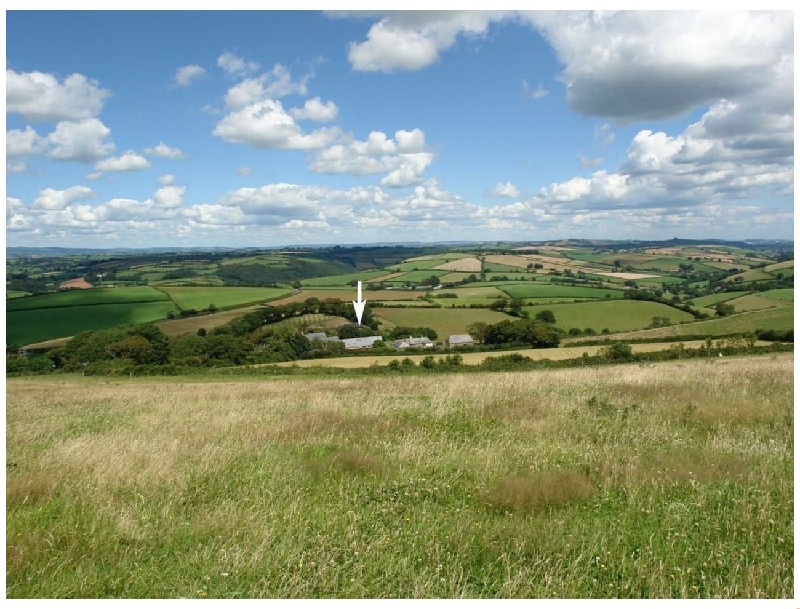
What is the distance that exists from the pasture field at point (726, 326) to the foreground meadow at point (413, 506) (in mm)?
42248

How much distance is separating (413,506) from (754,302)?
241ft

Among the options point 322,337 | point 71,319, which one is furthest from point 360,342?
point 71,319

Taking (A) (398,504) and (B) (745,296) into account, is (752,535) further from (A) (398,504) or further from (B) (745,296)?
(B) (745,296)

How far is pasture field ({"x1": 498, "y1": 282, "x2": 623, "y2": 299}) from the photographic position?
Result: 83188mm

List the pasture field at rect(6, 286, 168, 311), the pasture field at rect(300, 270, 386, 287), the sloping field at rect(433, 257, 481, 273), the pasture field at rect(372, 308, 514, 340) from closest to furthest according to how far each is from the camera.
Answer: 1. the pasture field at rect(372, 308, 514, 340)
2. the pasture field at rect(6, 286, 168, 311)
3. the pasture field at rect(300, 270, 386, 287)
4. the sloping field at rect(433, 257, 481, 273)

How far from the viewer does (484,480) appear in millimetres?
5828

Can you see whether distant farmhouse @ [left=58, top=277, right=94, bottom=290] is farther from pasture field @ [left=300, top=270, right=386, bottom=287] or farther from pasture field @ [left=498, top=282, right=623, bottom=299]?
pasture field @ [left=498, top=282, right=623, bottom=299]

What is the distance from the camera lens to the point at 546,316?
6469cm

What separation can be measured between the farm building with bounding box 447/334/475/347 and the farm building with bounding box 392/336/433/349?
221 cm

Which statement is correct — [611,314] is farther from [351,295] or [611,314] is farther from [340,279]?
[340,279]

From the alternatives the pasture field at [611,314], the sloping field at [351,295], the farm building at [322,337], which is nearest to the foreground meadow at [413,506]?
the farm building at [322,337]

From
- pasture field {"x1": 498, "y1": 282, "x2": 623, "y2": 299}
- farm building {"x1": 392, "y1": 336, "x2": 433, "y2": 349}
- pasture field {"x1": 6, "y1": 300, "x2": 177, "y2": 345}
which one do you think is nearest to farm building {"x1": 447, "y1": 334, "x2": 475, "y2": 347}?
farm building {"x1": 392, "y1": 336, "x2": 433, "y2": 349}

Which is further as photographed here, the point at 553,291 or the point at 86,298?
the point at 553,291

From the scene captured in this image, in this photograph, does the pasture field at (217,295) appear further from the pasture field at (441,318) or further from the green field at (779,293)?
the green field at (779,293)
